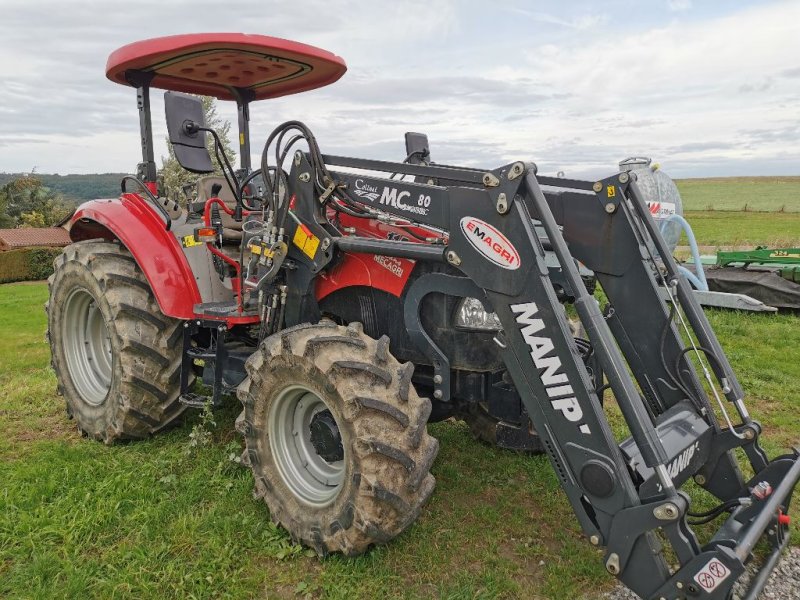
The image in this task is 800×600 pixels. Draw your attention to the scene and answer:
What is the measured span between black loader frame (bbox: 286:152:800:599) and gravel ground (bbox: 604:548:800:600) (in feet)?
0.63

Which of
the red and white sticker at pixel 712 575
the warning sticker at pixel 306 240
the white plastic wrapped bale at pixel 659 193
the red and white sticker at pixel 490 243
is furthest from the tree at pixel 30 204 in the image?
the red and white sticker at pixel 712 575

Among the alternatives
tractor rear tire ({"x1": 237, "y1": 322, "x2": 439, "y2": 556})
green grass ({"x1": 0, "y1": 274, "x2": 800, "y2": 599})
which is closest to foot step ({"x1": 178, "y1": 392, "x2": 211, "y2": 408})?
green grass ({"x1": 0, "y1": 274, "x2": 800, "y2": 599})

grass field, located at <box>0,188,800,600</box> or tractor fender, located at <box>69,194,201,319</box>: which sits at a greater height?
tractor fender, located at <box>69,194,201,319</box>

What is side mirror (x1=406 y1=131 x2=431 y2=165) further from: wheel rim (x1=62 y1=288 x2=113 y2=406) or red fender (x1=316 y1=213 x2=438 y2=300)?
wheel rim (x1=62 y1=288 x2=113 y2=406)

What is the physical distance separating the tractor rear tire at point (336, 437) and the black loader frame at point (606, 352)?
0.41 m

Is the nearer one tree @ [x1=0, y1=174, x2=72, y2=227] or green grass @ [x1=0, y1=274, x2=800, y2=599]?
green grass @ [x1=0, y1=274, x2=800, y2=599]

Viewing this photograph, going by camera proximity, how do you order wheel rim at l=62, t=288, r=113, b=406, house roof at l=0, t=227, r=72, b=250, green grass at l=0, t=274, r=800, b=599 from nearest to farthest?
green grass at l=0, t=274, r=800, b=599 < wheel rim at l=62, t=288, r=113, b=406 < house roof at l=0, t=227, r=72, b=250

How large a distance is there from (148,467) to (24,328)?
8.16 metres

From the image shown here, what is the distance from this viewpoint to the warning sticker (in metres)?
3.78

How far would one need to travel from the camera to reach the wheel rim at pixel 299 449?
3.65m

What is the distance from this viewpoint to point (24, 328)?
11117 mm

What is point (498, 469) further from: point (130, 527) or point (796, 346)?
point (796, 346)

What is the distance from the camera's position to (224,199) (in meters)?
5.21

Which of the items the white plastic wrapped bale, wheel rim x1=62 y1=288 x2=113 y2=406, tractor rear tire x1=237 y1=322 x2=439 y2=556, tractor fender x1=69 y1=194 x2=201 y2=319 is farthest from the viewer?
the white plastic wrapped bale
